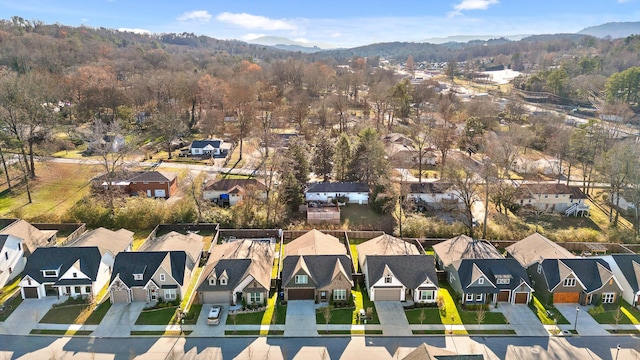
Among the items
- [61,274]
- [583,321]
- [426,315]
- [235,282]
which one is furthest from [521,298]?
[61,274]

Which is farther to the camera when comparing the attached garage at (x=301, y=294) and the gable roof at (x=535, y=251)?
the gable roof at (x=535, y=251)

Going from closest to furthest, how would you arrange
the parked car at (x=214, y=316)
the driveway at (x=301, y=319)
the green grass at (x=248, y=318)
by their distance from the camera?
the driveway at (x=301, y=319) → the parked car at (x=214, y=316) → the green grass at (x=248, y=318)

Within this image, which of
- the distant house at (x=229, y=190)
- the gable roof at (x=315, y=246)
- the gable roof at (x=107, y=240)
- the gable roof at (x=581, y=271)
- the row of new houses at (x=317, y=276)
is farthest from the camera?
the distant house at (x=229, y=190)

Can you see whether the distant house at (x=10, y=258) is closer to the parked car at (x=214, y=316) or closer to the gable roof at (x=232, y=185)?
the parked car at (x=214, y=316)

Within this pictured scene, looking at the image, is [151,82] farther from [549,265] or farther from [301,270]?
[549,265]

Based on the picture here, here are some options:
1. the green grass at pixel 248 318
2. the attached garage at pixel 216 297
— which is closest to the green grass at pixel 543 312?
the green grass at pixel 248 318

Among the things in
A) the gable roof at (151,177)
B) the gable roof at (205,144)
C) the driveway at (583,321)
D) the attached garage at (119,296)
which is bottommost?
the driveway at (583,321)

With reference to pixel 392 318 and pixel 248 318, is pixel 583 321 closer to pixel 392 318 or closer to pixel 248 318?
pixel 392 318

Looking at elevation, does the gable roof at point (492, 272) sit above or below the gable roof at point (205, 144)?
below
